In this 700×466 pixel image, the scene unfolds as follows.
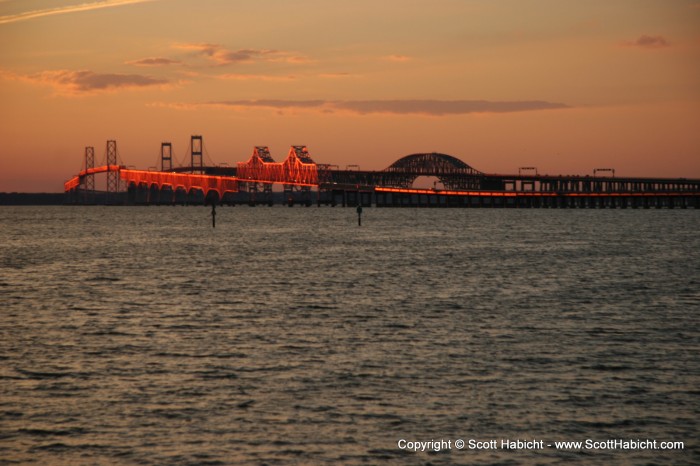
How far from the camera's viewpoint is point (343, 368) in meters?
26.9

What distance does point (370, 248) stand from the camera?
94.1 metres

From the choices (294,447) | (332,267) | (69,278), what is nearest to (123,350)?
(294,447)

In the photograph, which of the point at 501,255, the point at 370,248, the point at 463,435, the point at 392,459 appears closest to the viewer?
the point at 392,459

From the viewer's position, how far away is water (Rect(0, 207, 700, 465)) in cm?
1977

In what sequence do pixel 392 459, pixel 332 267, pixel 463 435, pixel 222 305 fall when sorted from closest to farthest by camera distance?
pixel 392 459, pixel 463 435, pixel 222 305, pixel 332 267

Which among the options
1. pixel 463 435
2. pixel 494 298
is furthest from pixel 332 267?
pixel 463 435

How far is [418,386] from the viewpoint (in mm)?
24516

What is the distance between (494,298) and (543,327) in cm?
1063

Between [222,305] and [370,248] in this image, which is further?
[370,248]

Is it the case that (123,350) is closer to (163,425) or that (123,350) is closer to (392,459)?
(163,425)

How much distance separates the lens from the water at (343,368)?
64.8 ft

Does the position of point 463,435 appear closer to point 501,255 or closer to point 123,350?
point 123,350

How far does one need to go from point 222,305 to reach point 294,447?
80.4 ft

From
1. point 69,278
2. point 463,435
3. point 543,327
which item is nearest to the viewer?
point 463,435
